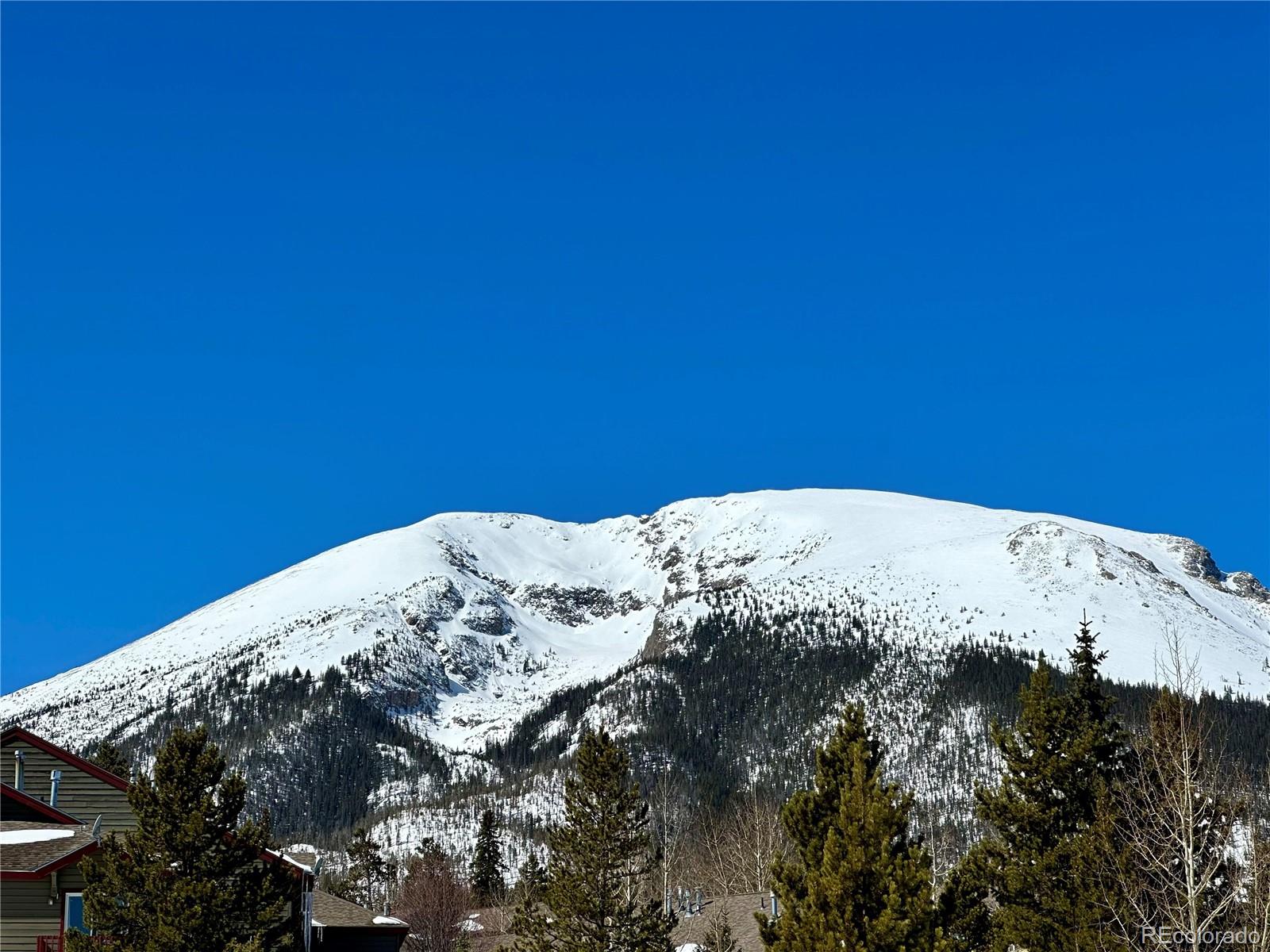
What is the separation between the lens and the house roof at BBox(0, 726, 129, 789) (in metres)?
40.2

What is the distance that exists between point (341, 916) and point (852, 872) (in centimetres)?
2799

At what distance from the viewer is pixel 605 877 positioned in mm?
43406

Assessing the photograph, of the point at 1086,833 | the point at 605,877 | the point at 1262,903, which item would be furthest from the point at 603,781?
the point at 1262,903

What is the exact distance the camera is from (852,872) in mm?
28531

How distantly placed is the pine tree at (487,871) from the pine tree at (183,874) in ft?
302

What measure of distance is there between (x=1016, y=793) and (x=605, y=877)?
1220cm

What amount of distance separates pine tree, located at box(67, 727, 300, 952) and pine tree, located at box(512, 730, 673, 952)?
1167 cm

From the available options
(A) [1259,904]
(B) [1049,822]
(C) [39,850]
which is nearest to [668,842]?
(B) [1049,822]

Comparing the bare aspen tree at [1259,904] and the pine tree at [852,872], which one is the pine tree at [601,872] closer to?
the pine tree at [852,872]

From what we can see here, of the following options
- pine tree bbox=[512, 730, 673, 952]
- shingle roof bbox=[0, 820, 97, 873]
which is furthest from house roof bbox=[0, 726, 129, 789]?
pine tree bbox=[512, 730, 673, 952]

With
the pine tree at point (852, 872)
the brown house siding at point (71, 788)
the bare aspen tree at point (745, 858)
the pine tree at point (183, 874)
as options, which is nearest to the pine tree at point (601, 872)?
the pine tree at point (183, 874)

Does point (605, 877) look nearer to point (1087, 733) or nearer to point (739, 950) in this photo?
point (739, 950)

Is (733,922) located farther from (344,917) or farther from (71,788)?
(71,788)

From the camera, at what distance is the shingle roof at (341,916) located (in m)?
A: 50.3
